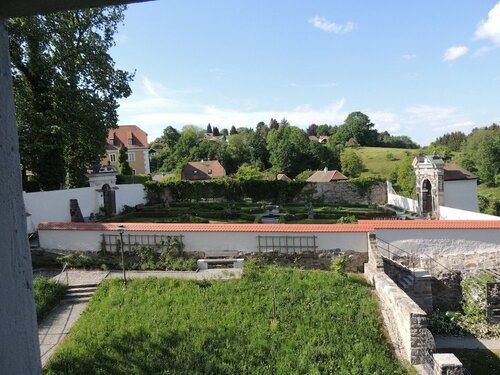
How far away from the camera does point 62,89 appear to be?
20172mm

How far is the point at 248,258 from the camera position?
1310 cm

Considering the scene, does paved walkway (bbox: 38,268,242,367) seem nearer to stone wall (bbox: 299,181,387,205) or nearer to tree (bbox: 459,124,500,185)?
stone wall (bbox: 299,181,387,205)

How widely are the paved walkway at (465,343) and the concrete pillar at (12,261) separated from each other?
11.9m

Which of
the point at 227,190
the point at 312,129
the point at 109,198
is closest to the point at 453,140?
the point at 312,129

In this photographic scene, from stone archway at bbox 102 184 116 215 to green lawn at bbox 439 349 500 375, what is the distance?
70.8 feet

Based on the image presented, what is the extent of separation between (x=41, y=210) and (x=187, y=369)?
14541 mm

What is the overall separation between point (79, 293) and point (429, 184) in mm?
21329

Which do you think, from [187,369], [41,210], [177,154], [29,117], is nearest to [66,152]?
[29,117]

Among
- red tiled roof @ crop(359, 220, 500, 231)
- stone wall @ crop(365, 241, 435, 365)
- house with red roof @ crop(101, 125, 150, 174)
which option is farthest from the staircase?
house with red roof @ crop(101, 125, 150, 174)

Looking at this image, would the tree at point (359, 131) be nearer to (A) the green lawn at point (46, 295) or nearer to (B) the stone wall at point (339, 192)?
(B) the stone wall at point (339, 192)

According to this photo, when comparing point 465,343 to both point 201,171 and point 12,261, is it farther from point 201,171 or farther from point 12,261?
point 201,171

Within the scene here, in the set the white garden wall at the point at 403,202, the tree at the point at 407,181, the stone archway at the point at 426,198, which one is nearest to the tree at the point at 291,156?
the tree at the point at 407,181

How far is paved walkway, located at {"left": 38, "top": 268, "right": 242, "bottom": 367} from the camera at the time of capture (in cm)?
896

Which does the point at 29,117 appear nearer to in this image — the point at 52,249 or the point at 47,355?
the point at 52,249
